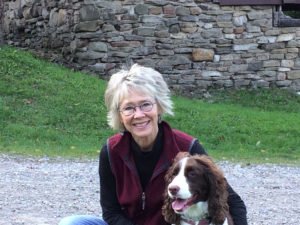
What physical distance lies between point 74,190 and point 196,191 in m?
4.15

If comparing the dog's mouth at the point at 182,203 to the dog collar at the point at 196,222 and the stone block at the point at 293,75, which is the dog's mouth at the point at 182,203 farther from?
the stone block at the point at 293,75

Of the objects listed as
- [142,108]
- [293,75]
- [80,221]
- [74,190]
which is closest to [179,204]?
[142,108]

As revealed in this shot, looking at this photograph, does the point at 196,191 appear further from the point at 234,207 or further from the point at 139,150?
the point at 139,150

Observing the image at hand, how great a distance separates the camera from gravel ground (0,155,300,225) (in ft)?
20.4

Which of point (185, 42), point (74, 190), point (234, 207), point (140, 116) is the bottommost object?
point (74, 190)

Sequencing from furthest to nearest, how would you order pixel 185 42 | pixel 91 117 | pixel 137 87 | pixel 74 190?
pixel 185 42 → pixel 91 117 → pixel 74 190 → pixel 137 87

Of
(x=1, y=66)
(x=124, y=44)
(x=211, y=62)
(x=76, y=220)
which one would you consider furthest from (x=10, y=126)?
(x=76, y=220)

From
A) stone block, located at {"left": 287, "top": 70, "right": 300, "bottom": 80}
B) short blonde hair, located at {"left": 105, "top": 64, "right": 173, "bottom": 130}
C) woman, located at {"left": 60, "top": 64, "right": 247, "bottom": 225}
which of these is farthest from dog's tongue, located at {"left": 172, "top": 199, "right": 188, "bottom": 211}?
stone block, located at {"left": 287, "top": 70, "right": 300, "bottom": 80}

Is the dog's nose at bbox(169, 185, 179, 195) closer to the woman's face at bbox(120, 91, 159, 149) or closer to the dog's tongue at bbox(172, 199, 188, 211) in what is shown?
the dog's tongue at bbox(172, 199, 188, 211)

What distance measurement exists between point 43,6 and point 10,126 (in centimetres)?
518

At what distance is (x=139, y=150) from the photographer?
11.9 feet

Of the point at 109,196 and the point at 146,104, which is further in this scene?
the point at 109,196

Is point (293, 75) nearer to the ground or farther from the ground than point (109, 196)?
nearer to the ground

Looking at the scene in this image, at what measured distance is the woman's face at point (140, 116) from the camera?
3.50 meters
